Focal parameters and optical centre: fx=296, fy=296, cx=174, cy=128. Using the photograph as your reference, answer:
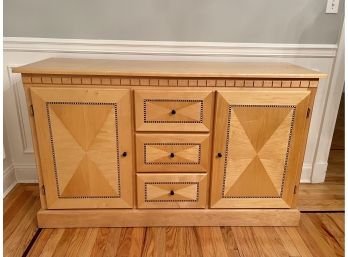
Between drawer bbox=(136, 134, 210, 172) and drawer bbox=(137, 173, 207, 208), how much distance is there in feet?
0.12

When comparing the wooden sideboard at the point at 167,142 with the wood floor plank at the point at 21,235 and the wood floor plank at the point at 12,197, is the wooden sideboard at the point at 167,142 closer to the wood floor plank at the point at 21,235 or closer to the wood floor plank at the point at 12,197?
the wood floor plank at the point at 21,235

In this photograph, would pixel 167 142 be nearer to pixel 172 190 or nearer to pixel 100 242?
pixel 172 190

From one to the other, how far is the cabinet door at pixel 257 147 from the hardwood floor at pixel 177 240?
5.8 inches

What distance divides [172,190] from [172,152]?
0.19 m

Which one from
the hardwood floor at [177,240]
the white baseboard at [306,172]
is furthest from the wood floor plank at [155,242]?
the white baseboard at [306,172]

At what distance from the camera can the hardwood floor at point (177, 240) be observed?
1.31 m

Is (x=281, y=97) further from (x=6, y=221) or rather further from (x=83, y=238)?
(x=6, y=221)

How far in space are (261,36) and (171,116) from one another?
2.40 ft

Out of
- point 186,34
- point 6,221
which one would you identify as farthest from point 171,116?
point 6,221

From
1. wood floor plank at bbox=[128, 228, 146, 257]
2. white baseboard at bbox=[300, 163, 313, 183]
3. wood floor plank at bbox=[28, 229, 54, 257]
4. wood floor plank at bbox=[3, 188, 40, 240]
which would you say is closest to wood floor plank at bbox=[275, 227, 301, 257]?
white baseboard at bbox=[300, 163, 313, 183]

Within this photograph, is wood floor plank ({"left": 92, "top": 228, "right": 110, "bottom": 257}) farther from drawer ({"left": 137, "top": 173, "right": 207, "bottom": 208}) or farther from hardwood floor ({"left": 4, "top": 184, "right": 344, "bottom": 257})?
drawer ({"left": 137, "top": 173, "right": 207, "bottom": 208})

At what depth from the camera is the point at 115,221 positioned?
143 centimetres

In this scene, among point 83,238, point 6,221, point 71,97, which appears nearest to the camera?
point 71,97

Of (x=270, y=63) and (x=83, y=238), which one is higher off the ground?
(x=270, y=63)
